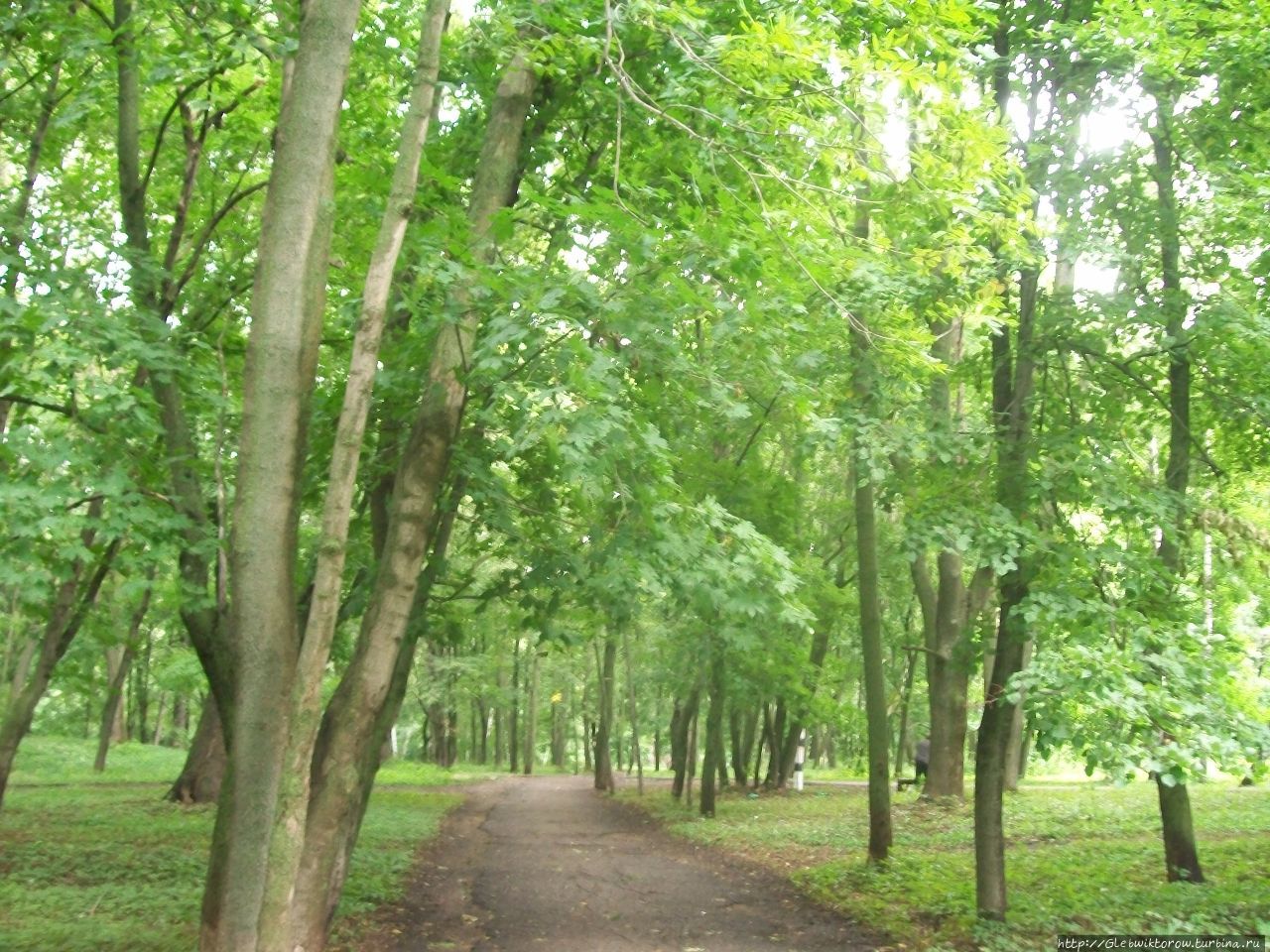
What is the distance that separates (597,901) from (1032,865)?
4.97 meters

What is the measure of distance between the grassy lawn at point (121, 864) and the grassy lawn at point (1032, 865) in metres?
5.04

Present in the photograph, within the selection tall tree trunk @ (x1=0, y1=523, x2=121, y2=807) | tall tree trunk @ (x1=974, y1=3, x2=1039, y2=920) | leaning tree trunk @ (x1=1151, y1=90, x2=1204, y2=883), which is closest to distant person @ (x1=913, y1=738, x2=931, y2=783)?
leaning tree trunk @ (x1=1151, y1=90, x2=1204, y2=883)

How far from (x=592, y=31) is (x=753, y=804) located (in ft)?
60.0

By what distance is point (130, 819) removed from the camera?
16172mm

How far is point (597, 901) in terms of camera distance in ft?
37.8

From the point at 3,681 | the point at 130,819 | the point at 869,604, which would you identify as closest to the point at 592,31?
the point at 869,604

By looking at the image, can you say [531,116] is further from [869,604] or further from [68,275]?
[869,604]

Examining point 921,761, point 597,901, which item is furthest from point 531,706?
point 597,901

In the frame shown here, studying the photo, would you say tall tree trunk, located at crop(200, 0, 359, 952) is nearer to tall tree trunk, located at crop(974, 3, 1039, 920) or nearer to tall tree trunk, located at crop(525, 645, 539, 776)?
tall tree trunk, located at crop(974, 3, 1039, 920)

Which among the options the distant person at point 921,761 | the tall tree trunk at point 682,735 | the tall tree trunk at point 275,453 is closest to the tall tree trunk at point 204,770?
the tall tree trunk at point 682,735

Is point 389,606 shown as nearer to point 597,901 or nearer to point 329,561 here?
point 329,561

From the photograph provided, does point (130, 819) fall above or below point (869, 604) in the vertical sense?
below

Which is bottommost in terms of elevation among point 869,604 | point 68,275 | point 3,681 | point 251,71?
point 3,681

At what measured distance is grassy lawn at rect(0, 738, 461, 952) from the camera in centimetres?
859
